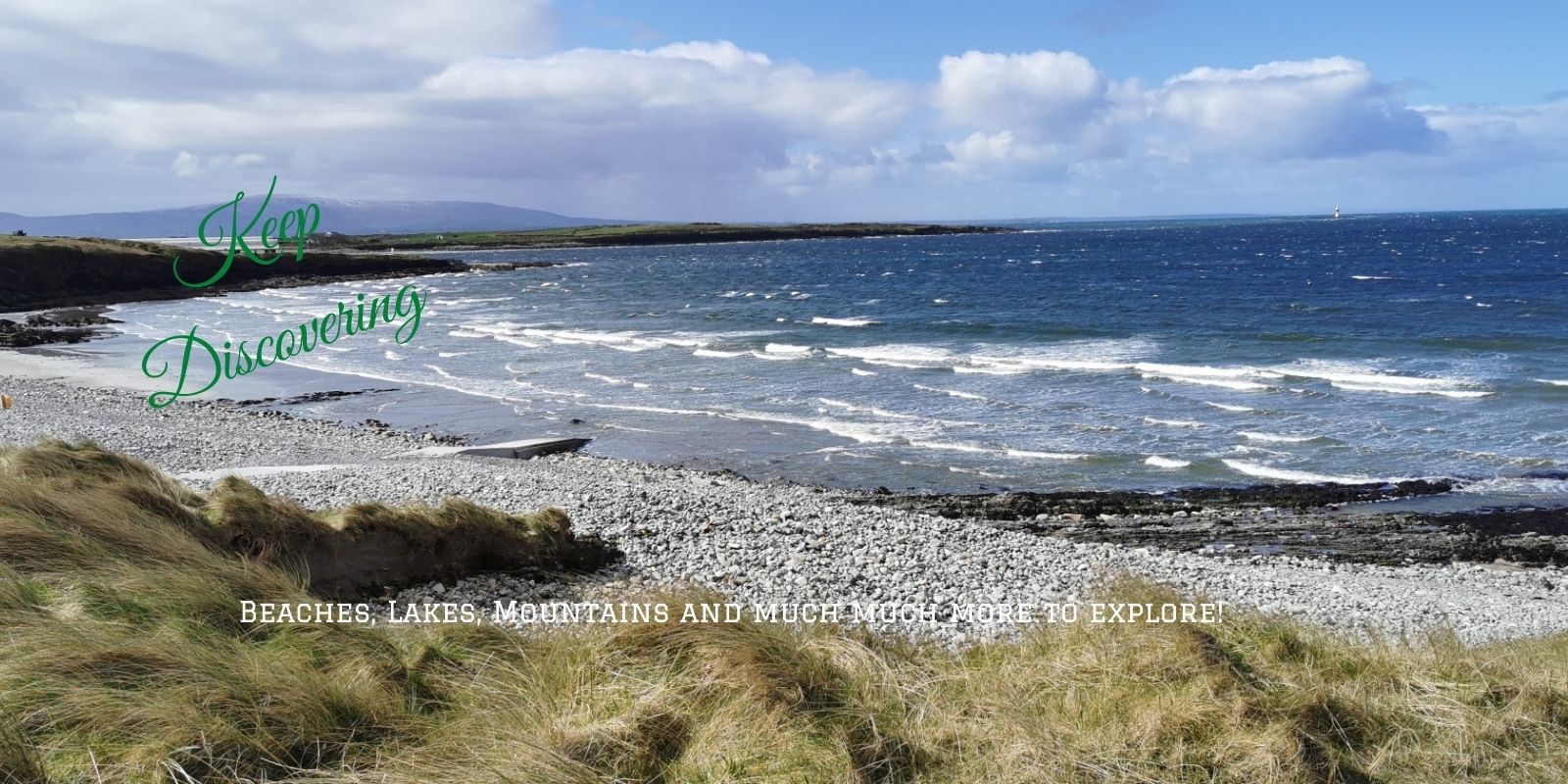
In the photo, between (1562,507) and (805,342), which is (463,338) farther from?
(1562,507)

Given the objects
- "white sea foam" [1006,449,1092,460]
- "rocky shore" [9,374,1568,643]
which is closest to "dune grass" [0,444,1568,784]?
"rocky shore" [9,374,1568,643]

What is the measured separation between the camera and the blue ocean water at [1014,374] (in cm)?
1898

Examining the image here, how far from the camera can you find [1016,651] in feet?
19.4

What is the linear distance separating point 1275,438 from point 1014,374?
32.8 feet

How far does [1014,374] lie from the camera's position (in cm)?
2964

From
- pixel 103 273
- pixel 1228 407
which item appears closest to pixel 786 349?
pixel 1228 407

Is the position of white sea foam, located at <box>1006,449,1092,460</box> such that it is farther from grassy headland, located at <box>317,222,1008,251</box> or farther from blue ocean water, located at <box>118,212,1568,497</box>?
grassy headland, located at <box>317,222,1008,251</box>

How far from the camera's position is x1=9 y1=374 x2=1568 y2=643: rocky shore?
10.2 m

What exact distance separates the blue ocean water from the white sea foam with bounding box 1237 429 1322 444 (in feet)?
0.20

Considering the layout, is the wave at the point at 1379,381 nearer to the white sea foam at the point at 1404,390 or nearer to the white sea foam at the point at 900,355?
→ the white sea foam at the point at 1404,390

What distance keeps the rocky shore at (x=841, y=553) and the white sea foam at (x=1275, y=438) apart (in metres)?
5.43

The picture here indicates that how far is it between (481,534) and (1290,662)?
24.7 feet

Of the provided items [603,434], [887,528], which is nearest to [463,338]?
[603,434]

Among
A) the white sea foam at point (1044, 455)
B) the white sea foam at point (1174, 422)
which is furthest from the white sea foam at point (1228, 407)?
the white sea foam at point (1044, 455)
